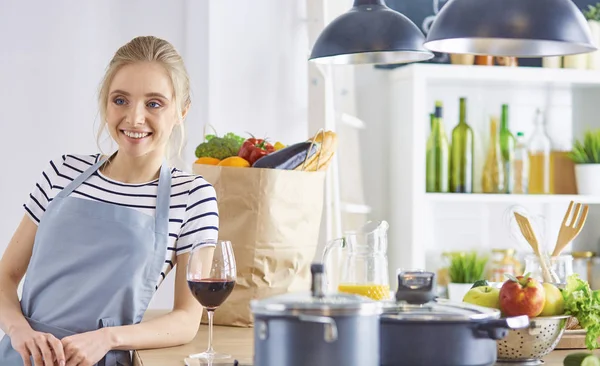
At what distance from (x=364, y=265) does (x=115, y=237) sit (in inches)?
20.9

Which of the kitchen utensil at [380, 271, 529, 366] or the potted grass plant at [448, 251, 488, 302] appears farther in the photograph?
the potted grass plant at [448, 251, 488, 302]

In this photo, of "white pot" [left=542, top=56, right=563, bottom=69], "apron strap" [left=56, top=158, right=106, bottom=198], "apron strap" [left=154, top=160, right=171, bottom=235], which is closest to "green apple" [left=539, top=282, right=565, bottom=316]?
"apron strap" [left=154, top=160, right=171, bottom=235]

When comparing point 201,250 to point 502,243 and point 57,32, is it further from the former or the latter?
point 502,243

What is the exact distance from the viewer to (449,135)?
3.75 m

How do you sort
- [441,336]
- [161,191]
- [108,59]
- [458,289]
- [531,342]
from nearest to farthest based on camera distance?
[441,336] < [531,342] < [161,191] < [108,59] < [458,289]

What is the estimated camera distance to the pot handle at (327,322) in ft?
3.61

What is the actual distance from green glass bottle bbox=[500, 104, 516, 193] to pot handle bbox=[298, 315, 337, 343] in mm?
2682

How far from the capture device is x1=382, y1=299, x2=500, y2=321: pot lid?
1.27 metres

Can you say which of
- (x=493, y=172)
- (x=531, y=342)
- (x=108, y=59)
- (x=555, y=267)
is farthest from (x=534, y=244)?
(x=108, y=59)

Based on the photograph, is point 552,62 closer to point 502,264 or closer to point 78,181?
point 502,264

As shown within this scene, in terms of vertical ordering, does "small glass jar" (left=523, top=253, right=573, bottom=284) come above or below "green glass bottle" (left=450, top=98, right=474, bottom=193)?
below

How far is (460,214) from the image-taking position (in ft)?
12.7

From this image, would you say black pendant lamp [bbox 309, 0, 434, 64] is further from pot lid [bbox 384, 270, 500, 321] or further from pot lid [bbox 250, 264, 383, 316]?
pot lid [bbox 250, 264, 383, 316]

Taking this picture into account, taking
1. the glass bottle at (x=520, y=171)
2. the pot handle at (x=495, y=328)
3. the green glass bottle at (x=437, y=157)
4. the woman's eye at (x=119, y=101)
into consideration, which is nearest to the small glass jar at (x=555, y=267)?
the pot handle at (x=495, y=328)
